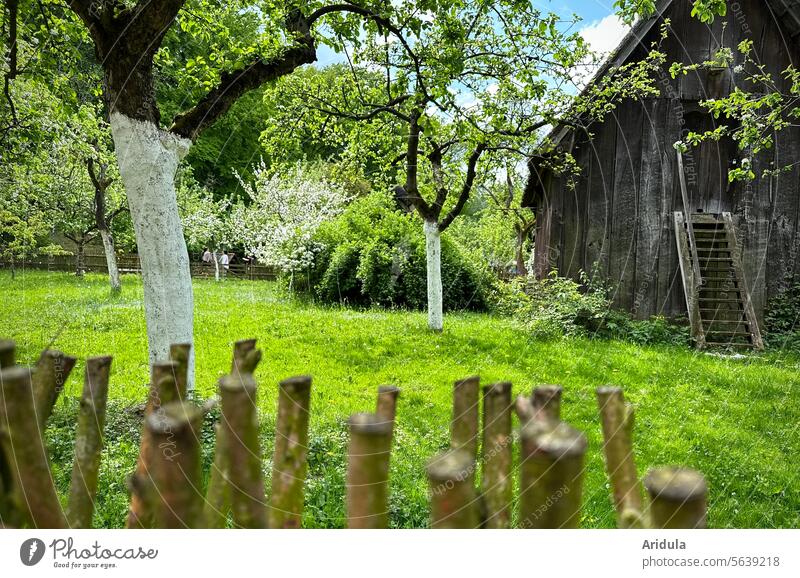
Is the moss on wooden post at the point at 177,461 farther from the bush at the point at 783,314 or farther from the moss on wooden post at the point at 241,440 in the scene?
the bush at the point at 783,314

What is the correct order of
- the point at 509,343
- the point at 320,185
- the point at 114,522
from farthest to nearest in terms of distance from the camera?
the point at 320,185
the point at 509,343
the point at 114,522

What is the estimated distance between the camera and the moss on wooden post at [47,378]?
0.72m

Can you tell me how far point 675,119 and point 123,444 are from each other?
5.68 m

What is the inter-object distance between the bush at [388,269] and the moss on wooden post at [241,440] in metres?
3.89

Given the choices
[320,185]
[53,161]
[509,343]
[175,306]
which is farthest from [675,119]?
[53,161]

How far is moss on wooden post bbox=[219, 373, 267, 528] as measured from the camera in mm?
549

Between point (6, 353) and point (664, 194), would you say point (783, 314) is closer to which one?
point (664, 194)

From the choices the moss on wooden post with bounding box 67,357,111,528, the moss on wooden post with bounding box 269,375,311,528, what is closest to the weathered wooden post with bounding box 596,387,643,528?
the moss on wooden post with bounding box 269,375,311,528

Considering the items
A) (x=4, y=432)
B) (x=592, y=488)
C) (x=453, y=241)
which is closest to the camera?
(x=4, y=432)

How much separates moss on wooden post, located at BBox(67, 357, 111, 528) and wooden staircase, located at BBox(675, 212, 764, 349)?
4823 mm

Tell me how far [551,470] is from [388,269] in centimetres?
490

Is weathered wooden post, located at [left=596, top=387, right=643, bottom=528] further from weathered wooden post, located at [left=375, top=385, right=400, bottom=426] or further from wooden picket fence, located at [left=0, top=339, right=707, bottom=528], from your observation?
weathered wooden post, located at [left=375, top=385, right=400, bottom=426]

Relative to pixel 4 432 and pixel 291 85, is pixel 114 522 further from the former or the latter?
pixel 291 85

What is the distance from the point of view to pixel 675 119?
496 centimetres
